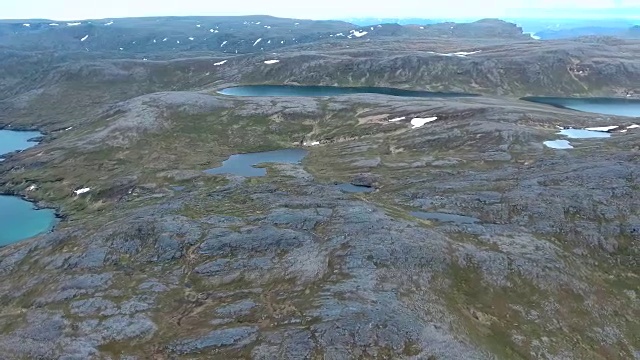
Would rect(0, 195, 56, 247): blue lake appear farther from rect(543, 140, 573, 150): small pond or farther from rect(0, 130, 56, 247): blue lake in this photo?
rect(543, 140, 573, 150): small pond

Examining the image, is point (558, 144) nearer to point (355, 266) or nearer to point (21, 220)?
point (355, 266)

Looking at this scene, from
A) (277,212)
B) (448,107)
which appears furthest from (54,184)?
(448,107)

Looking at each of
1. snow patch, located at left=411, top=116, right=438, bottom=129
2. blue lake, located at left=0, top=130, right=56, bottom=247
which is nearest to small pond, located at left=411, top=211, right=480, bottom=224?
snow patch, located at left=411, top=116, right=438, bottom=129

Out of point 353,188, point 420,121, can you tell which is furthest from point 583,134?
point 353,188

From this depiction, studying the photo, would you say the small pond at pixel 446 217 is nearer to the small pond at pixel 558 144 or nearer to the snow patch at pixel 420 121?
the small pond at pixel 558 144

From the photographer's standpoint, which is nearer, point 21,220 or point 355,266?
point 355,266

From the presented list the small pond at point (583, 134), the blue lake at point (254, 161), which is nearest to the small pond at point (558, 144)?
the small pond at point (583, 134)
